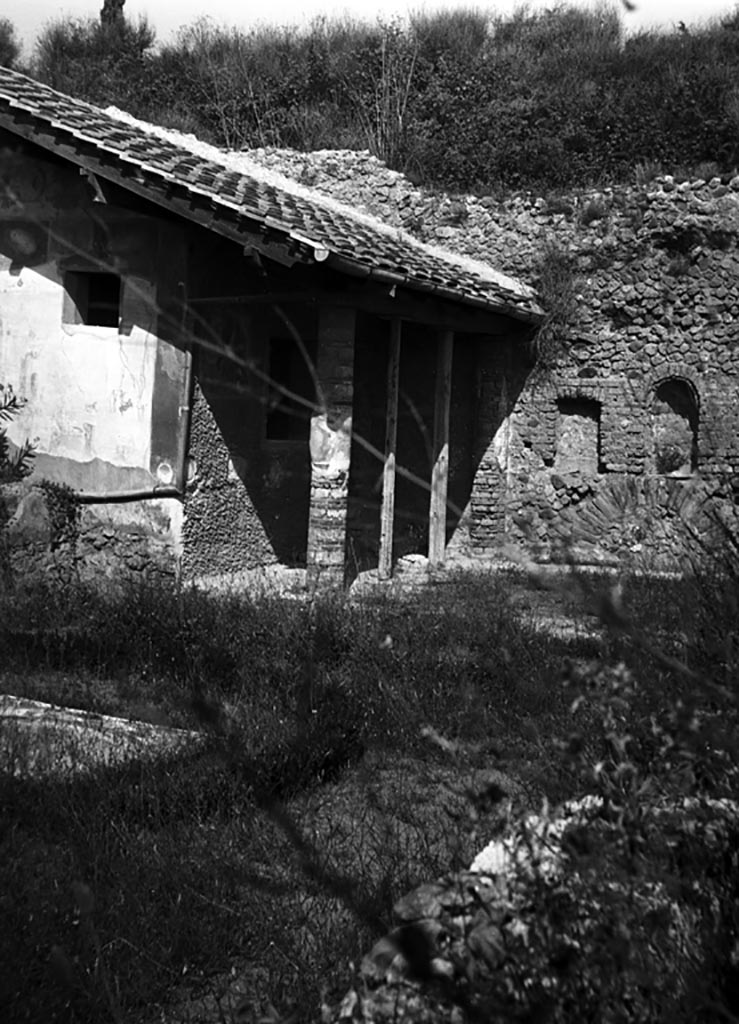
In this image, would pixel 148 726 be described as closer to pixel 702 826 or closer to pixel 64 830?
pixel 64 830

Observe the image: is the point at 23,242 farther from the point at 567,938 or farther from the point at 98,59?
the point at 98,59

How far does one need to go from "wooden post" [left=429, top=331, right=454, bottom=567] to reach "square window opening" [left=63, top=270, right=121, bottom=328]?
3.18m

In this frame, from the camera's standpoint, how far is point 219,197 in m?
9.15

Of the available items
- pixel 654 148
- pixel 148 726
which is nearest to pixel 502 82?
pixel 654 148

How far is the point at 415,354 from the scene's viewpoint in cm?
1273

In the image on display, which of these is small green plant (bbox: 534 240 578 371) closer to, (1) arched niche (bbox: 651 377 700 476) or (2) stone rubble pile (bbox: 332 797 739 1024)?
(1) arched niche (bbox: 651 377 700 476)

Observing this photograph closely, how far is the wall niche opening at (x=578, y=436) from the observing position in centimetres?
1298

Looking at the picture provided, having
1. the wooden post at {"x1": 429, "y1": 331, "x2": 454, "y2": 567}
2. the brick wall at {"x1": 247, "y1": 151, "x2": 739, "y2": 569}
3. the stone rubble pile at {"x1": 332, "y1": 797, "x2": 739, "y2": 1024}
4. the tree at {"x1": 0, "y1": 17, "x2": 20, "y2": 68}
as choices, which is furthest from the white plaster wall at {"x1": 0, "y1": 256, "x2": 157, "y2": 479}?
the tree at {"x1": 0, "y1": 17, "x2": 20, "y2": 68}

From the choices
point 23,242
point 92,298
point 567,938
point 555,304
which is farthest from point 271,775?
point 555,304

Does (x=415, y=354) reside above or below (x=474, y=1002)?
above

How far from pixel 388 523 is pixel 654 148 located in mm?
8586

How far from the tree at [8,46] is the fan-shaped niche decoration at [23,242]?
1647 cm

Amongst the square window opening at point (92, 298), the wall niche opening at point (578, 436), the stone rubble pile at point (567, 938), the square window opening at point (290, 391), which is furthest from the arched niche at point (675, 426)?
the stone rubble pile at point (567, 938)

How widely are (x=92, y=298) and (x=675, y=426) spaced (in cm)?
608
